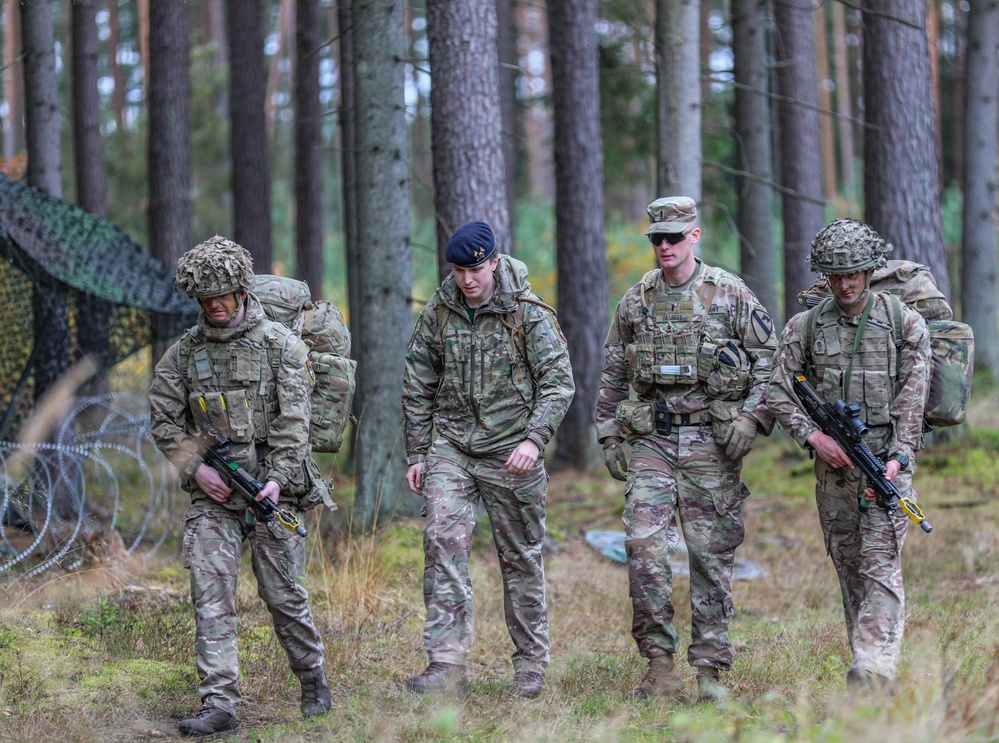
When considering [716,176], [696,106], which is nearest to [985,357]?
[716,176]

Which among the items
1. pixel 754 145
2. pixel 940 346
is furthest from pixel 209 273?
pixel 754 145

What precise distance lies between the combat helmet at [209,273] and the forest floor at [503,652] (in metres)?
2.13

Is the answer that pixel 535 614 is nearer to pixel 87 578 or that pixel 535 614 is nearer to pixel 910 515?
pixel 910 515

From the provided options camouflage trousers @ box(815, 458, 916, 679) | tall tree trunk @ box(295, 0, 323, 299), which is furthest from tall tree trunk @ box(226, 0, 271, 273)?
camouflage trousers @ box(815, 458, 916, 679)

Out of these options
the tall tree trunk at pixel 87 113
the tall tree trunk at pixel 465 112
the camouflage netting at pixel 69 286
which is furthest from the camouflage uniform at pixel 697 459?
the tall tree trunk at pixel 87 113

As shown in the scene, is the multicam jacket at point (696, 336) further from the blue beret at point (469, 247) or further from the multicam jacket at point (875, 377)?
the blue beret at point (469, 247)

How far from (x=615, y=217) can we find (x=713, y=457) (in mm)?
27732

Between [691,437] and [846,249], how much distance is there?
126 centimetres

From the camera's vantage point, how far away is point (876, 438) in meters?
5.60

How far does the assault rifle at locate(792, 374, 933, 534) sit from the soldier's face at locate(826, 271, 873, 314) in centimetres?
45

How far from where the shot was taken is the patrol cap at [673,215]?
5.85 meters

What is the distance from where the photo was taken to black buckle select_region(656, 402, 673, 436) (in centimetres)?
593

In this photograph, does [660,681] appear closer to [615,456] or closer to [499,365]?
[615,456]

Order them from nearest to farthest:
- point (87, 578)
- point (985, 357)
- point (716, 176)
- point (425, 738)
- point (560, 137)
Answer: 1. point (425, 738)
2. point (87, 578)
3. point (560, 137)
4. point (985, 357)
5. point (716, 176)
